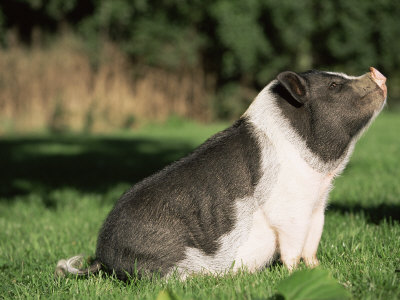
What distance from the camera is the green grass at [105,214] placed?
3.06 m

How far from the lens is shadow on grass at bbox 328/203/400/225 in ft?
16.0

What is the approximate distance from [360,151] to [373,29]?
17019 mm

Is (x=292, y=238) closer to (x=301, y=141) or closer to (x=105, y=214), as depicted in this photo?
(x=301, y=141)

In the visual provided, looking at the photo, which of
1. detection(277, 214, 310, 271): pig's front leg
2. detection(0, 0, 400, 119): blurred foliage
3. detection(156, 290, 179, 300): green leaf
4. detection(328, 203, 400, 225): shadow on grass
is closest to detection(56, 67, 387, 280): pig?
detection(277, 214, 310, 271): pig's front leg

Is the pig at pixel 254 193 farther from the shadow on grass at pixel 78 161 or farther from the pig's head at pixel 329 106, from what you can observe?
the shadow on grass at pixel 78 161

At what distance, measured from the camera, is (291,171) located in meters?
3.21

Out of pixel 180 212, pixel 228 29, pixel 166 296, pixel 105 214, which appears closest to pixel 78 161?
pixel 105 214

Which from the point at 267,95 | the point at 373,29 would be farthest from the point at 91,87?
the point at 373,29

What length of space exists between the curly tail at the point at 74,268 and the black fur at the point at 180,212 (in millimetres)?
114

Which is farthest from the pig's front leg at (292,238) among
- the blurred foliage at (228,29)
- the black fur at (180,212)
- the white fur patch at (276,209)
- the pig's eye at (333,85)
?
the blurred foliage at (228,29)

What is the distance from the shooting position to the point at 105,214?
237 inches

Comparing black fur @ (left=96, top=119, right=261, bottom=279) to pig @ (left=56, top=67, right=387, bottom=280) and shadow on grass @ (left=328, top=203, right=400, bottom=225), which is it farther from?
shadow on grass @ (left=328, top=203, right=400, bottom=225)

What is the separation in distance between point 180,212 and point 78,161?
725 cm

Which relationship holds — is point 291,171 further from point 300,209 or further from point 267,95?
point 267,95
